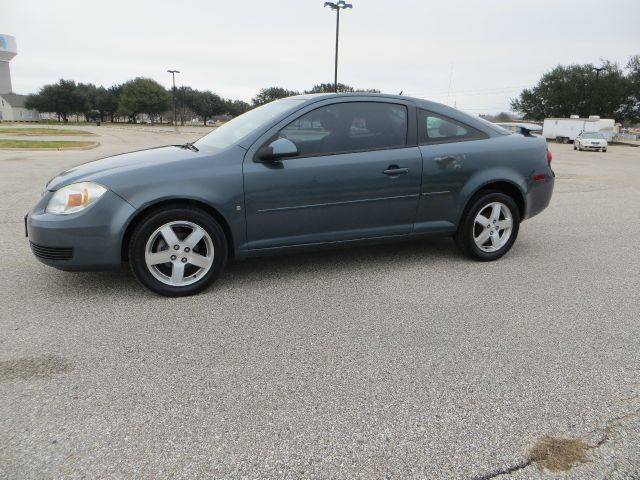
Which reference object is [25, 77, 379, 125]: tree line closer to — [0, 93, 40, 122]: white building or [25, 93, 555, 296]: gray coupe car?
[0, 93, 40, 122]: white building

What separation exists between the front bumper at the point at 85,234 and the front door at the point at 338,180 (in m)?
0.99

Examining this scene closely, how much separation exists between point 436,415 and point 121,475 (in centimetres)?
144

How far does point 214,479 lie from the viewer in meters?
2.01

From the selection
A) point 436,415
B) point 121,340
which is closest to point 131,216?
point 121,340

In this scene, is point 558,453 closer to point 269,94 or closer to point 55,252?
point 55,252

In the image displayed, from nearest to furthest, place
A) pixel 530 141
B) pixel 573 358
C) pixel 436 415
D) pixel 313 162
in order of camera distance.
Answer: pixel 436 415, pixel 573 358, pixel 313 162, pixel 530 141

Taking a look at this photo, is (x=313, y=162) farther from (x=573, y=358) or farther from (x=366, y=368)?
(x=573, y=358)

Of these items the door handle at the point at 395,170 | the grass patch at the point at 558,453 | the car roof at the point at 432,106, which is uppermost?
the car roof at the point at 432,106

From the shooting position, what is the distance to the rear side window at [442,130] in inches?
183

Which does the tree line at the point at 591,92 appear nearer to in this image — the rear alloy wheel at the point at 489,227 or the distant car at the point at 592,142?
the distant car at the point at 592,142

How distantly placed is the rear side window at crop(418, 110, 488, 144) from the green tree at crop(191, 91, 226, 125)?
346 feet

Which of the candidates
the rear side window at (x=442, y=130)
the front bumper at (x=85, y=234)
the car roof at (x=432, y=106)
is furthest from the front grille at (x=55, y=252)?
the rear side window at (x=442, y=130)

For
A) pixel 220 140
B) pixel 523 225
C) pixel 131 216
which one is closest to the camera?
pixel 131 216

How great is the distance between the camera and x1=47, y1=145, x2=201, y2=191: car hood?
3895 mm
